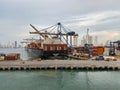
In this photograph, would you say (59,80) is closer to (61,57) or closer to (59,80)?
(59,80)

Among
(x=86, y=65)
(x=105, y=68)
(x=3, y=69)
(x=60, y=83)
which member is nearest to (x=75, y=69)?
(x=86, y=65)

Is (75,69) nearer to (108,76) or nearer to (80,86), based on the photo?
(108,76)

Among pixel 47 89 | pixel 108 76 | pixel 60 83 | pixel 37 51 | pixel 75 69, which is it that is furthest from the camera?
pixel 37 51

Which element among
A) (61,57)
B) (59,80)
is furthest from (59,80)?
(61,57)

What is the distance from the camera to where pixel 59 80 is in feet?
147

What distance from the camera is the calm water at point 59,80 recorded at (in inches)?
1465

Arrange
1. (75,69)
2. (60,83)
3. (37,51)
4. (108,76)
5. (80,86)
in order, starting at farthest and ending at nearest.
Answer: (37,51)
(75,69)
(108,76)
(60,83)
(80,86)

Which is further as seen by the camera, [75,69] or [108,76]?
[75,69]

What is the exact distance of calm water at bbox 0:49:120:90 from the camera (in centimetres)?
3722

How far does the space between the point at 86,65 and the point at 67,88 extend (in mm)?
19400

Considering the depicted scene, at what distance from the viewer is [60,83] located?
4162cm

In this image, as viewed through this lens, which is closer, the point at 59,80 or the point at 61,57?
the point at 59,80

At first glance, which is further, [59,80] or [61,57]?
[61,57]

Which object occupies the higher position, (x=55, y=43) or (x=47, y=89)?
(x=55, y=43)
